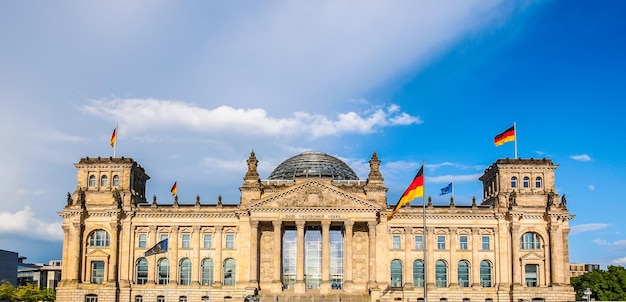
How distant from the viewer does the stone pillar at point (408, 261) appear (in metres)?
95.8

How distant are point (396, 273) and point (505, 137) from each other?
23721mm

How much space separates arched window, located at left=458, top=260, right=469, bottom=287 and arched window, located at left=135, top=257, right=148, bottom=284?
43.4m

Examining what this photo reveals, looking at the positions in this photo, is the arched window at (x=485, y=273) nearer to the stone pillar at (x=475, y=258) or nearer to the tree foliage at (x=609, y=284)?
the stone pillar at (x=475, y=258)

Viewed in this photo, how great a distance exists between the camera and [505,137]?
3708 inches

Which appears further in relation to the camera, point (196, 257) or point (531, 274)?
point (196, 257)

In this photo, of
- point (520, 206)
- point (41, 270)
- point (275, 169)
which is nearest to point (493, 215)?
point (520, 206)

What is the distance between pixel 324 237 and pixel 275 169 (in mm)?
21552

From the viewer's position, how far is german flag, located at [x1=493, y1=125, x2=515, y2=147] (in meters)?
93.3

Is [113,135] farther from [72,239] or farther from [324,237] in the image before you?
[324,237]

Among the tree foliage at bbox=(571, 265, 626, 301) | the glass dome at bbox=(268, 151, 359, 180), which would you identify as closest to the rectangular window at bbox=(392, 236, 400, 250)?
the glass dome at bbox=(268, 151, 359, 180)

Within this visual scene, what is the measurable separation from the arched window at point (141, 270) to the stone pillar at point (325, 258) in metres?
24.7

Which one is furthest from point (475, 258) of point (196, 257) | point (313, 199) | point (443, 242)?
point (196, 257)

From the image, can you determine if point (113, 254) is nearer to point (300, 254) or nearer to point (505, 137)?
point (300, 254)

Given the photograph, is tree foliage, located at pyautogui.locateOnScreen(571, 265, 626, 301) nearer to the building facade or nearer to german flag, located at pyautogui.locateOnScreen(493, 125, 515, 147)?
the building facade
